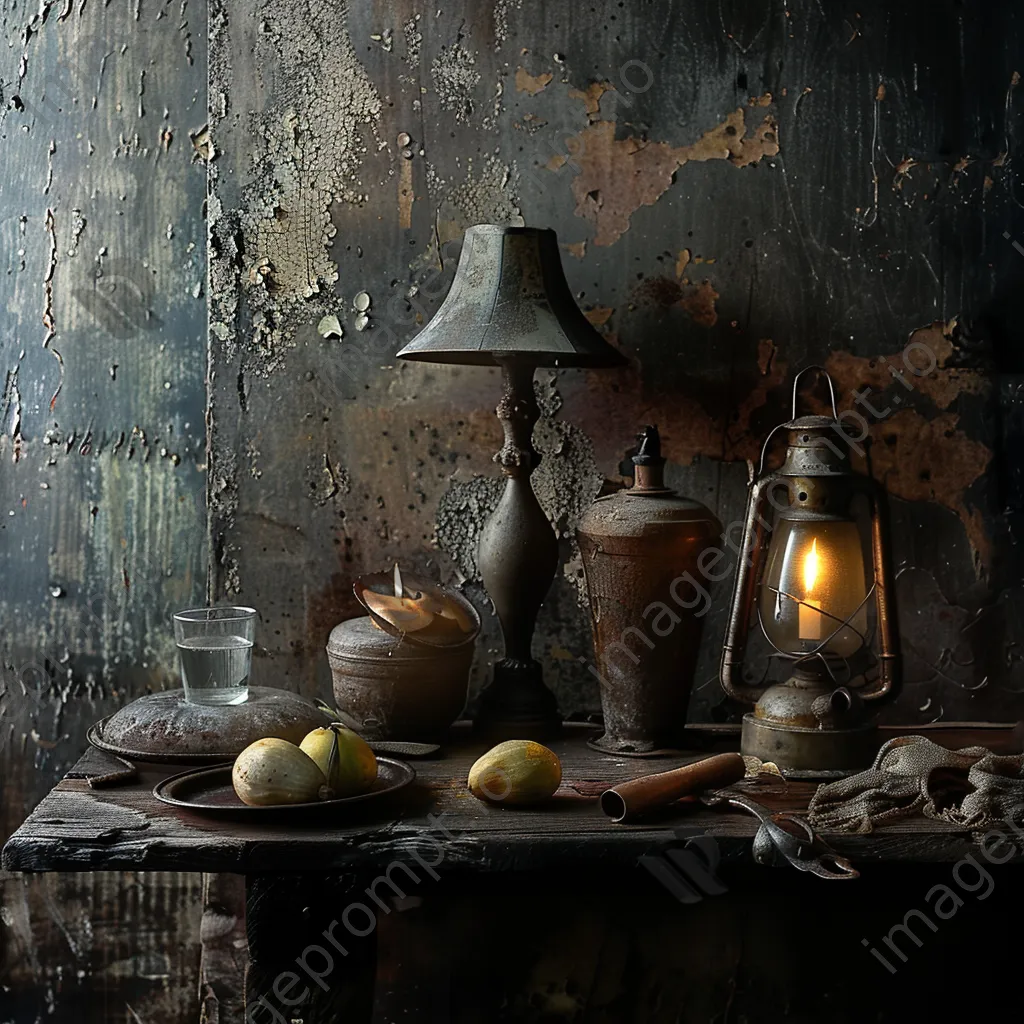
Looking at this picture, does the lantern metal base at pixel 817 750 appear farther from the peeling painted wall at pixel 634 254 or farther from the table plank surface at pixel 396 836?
the peeling painted wall at pixel 634 254

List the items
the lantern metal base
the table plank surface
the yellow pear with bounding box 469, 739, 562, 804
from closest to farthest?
the table plank surface < the yellow pear with bounding box 469, 739, 562, 804 < the lantern metal base

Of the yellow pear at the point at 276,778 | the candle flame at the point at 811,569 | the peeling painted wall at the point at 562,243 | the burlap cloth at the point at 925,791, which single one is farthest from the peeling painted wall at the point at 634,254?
the yellow pear at the point at 276,778

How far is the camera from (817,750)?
1385 mm

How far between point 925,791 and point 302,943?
714mm

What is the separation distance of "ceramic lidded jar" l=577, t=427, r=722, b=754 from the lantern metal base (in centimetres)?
16

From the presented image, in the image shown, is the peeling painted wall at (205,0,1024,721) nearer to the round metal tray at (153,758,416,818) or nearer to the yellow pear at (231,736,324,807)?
the round metal tray at (153,758,416,818)

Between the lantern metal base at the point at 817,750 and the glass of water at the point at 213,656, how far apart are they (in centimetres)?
69

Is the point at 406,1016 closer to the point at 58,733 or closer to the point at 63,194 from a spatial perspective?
the point at 58,733

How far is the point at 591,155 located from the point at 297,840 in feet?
3.73

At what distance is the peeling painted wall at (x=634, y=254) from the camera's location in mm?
1732

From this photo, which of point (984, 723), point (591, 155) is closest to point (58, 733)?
point (591, 155)

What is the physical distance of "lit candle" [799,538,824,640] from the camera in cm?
145

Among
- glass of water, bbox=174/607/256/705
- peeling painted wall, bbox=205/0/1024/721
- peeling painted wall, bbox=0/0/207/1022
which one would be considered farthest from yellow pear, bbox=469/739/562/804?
peeling painted wall, bbox=0/0/207/1022

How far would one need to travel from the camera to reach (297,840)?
3.76ft
